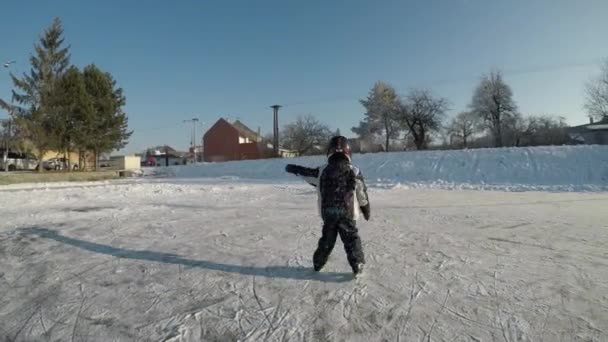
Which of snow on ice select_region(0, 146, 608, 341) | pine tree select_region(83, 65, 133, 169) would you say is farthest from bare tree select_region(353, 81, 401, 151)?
snow on ice select_region(0, 146, 608, 341)

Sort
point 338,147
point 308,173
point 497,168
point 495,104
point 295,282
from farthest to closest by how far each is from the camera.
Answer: point 495,104 → point 497,168 → point 308,173 → point 338,147 → point 295,282

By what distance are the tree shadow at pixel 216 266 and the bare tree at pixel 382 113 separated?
45.8 m

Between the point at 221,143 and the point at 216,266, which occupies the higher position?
the point at 221,143

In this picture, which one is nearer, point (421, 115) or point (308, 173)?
point (308, 173)

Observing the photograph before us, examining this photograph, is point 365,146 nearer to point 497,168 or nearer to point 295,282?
point 497,168

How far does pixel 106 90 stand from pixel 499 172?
35587 mm

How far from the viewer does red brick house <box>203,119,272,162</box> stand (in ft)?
184

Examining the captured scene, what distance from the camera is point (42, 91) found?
2844 centimetres

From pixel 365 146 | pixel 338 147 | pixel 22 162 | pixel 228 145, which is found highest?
pixel 228 145

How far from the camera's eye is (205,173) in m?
36.4

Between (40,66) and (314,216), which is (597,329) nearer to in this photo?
(314,216)

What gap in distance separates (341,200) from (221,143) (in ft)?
189

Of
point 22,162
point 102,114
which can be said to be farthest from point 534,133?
point 22,162

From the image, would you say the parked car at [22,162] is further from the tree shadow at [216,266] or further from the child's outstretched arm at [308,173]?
the child's outstretched arm at [308,173]
